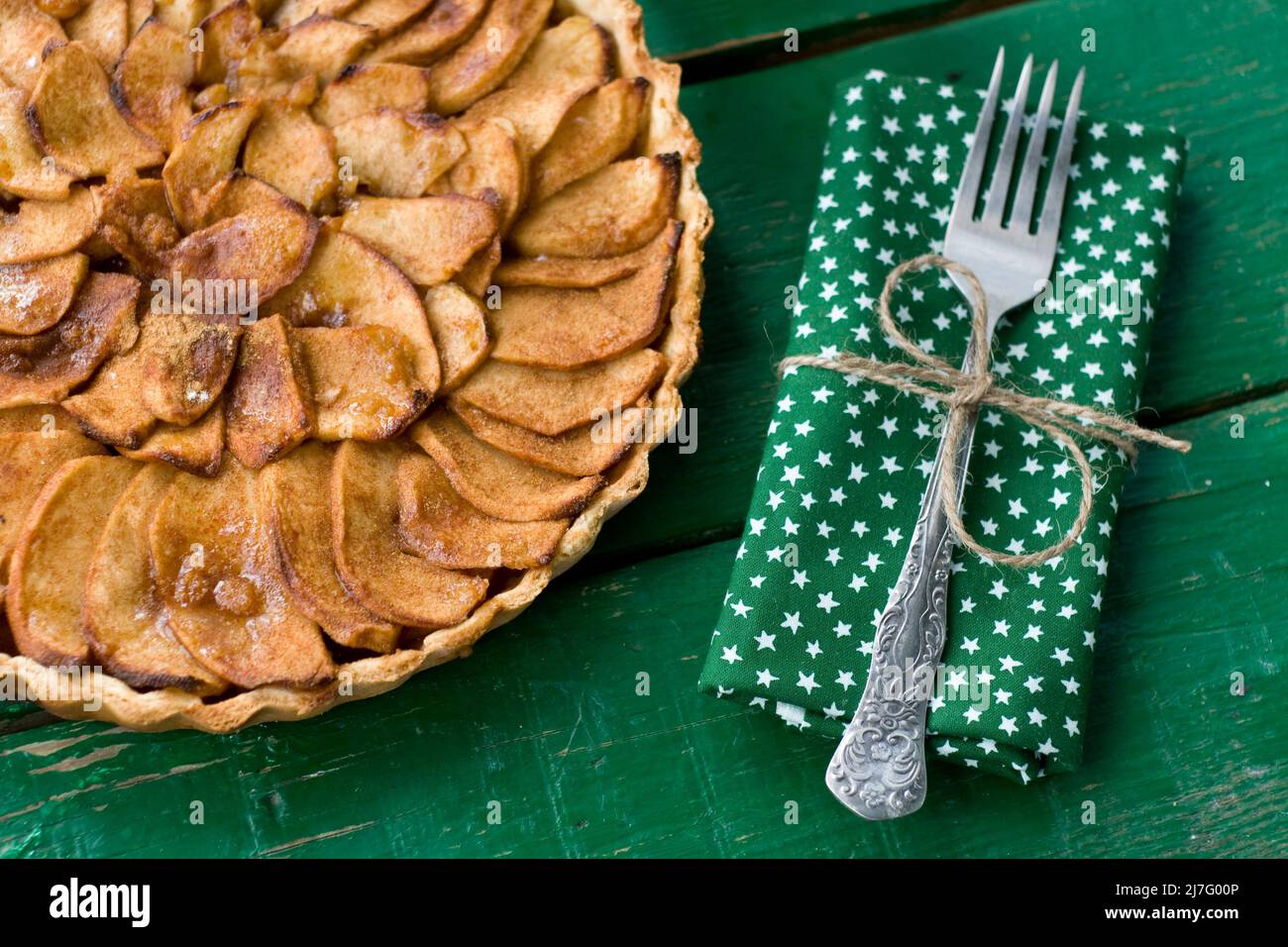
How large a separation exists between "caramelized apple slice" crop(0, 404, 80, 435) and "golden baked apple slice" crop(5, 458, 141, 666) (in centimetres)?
8

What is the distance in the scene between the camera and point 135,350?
1929 mm

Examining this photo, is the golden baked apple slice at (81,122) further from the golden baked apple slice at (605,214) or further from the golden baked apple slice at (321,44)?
the golden baked apple slice at (605,214)

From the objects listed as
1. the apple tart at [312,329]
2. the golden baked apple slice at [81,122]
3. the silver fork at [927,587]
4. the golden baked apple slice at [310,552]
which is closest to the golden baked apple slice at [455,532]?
the apple tart at [312,329]

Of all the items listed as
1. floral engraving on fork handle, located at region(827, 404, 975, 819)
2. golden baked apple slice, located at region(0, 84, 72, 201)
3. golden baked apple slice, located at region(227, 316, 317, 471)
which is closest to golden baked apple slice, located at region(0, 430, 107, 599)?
golden baked apple slice, located at region(227, 316, 317, 471)

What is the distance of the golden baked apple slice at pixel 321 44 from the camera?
211 centimetres

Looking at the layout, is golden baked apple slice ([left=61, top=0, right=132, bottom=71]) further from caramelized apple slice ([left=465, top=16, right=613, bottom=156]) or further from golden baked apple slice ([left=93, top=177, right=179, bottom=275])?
caramelized apple slice ([left=465, top=16, right=613, bottom=156])

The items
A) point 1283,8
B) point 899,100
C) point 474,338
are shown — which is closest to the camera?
point 474,338

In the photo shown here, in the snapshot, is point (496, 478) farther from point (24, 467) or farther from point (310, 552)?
point (24, 467)

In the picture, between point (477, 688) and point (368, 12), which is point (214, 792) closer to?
point (477, 688)

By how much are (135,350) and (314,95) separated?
0.56 metres

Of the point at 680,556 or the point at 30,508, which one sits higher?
the point at 30,508

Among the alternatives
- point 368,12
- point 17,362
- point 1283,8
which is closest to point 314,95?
point 368,12

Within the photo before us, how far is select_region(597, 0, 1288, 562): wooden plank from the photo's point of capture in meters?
2.32

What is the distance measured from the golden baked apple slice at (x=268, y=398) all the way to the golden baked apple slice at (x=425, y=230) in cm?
23
